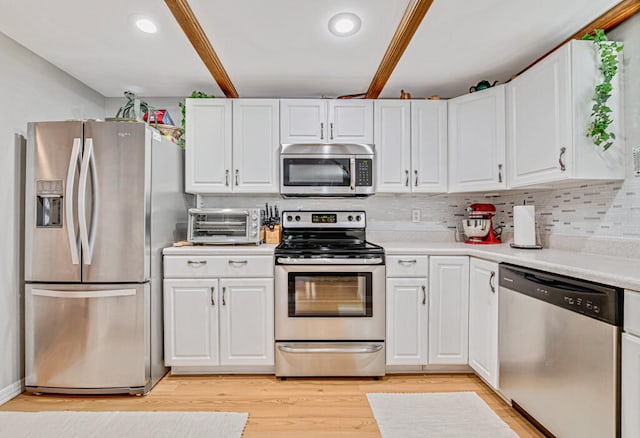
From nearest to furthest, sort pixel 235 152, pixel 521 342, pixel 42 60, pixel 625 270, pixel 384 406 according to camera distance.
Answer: pixel 625 270
pixel 521 342
pixel 384 406
pixel 42 60
pixel 235 152

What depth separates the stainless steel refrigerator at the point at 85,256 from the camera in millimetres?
2088

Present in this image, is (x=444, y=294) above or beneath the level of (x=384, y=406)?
above

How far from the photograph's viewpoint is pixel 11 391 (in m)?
2.10

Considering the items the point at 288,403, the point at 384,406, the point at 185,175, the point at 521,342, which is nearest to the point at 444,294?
the point at 521,342

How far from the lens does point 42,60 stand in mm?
2314

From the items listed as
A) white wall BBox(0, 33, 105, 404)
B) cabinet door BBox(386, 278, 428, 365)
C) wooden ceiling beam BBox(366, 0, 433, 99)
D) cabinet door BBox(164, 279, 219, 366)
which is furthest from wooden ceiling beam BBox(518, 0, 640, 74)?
white wall BBox(0, 33, 105, 404)

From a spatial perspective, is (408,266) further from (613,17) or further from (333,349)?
(613,17)

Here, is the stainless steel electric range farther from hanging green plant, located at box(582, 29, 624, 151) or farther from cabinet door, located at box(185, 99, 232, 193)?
hanging green plant, located at box(582, 29, 624, 151)

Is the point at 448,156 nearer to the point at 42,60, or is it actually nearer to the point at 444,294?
the point at 444,294

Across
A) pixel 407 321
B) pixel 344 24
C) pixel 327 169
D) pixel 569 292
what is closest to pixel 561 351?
pixel 569 292

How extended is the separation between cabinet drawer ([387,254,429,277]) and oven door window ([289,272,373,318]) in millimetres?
184

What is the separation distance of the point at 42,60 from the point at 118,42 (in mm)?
707

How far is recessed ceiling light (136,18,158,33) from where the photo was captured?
1862mm

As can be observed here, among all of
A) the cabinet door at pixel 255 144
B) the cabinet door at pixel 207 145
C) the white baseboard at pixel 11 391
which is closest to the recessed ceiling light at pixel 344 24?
the cabinet door at pixel 255 144
